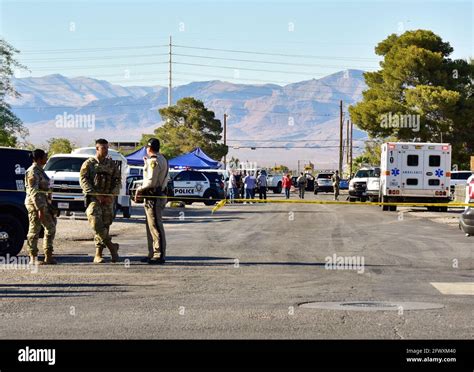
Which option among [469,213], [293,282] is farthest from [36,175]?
[469,213]

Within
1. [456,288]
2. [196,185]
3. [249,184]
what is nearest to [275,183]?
[249,184]

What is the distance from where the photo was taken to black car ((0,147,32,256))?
53.1 feet

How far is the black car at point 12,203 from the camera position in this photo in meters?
16.2

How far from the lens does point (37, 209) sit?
15.5 m

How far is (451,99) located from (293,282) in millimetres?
51379

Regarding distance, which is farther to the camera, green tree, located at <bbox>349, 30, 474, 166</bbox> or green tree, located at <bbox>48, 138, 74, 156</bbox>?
green tree, located at <bbox>349, 30, 474, 166</bbox>

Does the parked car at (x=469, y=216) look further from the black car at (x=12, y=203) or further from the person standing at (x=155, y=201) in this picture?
the black car at (x=12, y=203)

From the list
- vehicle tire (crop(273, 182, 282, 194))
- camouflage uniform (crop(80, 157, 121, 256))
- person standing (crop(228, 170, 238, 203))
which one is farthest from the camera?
vehicle tire (crop(273, 182, 282, 194))

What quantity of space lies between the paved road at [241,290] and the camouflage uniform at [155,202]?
1.37ft

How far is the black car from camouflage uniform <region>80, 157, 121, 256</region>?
1273mm

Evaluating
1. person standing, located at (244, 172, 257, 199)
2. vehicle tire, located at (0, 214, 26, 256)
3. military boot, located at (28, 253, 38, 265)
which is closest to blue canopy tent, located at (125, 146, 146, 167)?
person standing, located at (244, 172, 257, 199)

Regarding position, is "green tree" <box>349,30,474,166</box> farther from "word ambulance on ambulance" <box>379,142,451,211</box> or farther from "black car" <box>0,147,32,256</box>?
"black car" <box>0,147,32,256</box>
